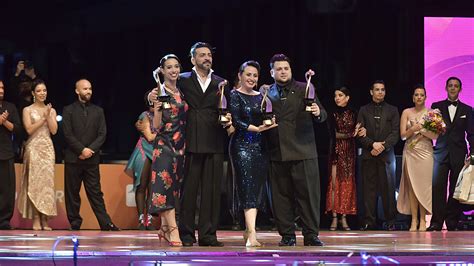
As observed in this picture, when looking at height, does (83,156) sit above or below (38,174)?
above

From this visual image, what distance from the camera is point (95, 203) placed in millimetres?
11570

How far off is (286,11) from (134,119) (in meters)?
2.56

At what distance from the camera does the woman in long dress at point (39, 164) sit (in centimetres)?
1165

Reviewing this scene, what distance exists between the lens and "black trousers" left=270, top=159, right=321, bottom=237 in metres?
8.01

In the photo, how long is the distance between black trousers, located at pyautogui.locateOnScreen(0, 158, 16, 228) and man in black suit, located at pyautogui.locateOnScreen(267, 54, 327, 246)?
15.2 ft

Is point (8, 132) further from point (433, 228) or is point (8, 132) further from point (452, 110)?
point (452, 110)

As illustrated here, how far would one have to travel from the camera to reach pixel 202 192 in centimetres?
804

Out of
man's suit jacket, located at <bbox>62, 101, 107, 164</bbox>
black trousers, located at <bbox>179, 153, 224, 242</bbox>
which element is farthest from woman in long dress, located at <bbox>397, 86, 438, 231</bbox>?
black trousers, located at <bbox>179, 153, 224, 242</bbox>

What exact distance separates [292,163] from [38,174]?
4667 mm

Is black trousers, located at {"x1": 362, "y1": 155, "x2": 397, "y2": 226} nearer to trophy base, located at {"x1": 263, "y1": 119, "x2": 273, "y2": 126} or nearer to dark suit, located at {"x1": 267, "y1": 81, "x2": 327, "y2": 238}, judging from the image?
dark suit, located at {"x1": 267, "y1": 81, "x2": 327, "y2": 238}

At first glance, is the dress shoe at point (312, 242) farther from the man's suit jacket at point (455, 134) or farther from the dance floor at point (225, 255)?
the man's suit jacket at point (455, 134)

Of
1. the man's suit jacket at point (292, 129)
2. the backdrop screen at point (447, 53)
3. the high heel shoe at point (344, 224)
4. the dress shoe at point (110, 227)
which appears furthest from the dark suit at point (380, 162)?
the man's suit jacket at point (292, 129)

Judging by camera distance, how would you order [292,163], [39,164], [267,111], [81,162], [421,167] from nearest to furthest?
[267,111] → [292,163] → [81,162] → [39,164] → [421,167]

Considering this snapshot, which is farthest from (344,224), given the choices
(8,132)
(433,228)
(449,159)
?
(8,132)
